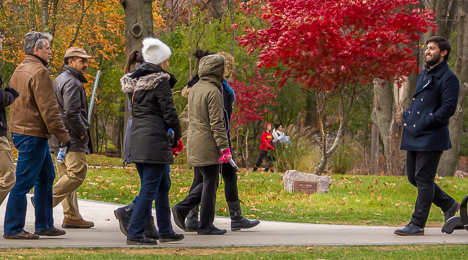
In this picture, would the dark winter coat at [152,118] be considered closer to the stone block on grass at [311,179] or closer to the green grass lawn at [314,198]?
the green grass lawn at [314,198]

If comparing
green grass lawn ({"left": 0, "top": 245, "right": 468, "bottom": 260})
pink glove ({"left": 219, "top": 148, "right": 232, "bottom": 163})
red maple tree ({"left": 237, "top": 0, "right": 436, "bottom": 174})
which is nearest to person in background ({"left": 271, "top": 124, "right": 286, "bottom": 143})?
red maple tree ({"left": 237, "top": 0, "right": 436, "bottom": 174})

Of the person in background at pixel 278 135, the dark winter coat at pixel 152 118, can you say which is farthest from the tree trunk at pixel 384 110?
the dark winter coat at pixel 152 118

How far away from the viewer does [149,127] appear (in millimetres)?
5762

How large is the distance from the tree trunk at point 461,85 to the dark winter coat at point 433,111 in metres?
13.8

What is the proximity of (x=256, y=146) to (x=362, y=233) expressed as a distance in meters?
24.6

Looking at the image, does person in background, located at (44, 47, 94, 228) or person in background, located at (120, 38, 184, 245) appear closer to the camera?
person in background, located at (120, 38, 184, 245)

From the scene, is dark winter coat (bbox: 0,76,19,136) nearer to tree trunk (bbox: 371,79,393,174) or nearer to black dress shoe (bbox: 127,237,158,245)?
black dress shoe (bbox: 127,237,158,245)

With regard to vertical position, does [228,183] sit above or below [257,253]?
above

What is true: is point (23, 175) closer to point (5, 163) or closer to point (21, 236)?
point (5, 163)

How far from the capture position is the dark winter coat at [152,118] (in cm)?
573

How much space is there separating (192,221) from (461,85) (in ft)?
49.7

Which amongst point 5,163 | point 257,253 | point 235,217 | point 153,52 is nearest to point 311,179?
point 235,217

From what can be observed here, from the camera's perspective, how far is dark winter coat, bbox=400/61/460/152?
658 centimetres

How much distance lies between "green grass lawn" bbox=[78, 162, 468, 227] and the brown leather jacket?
3491mm
